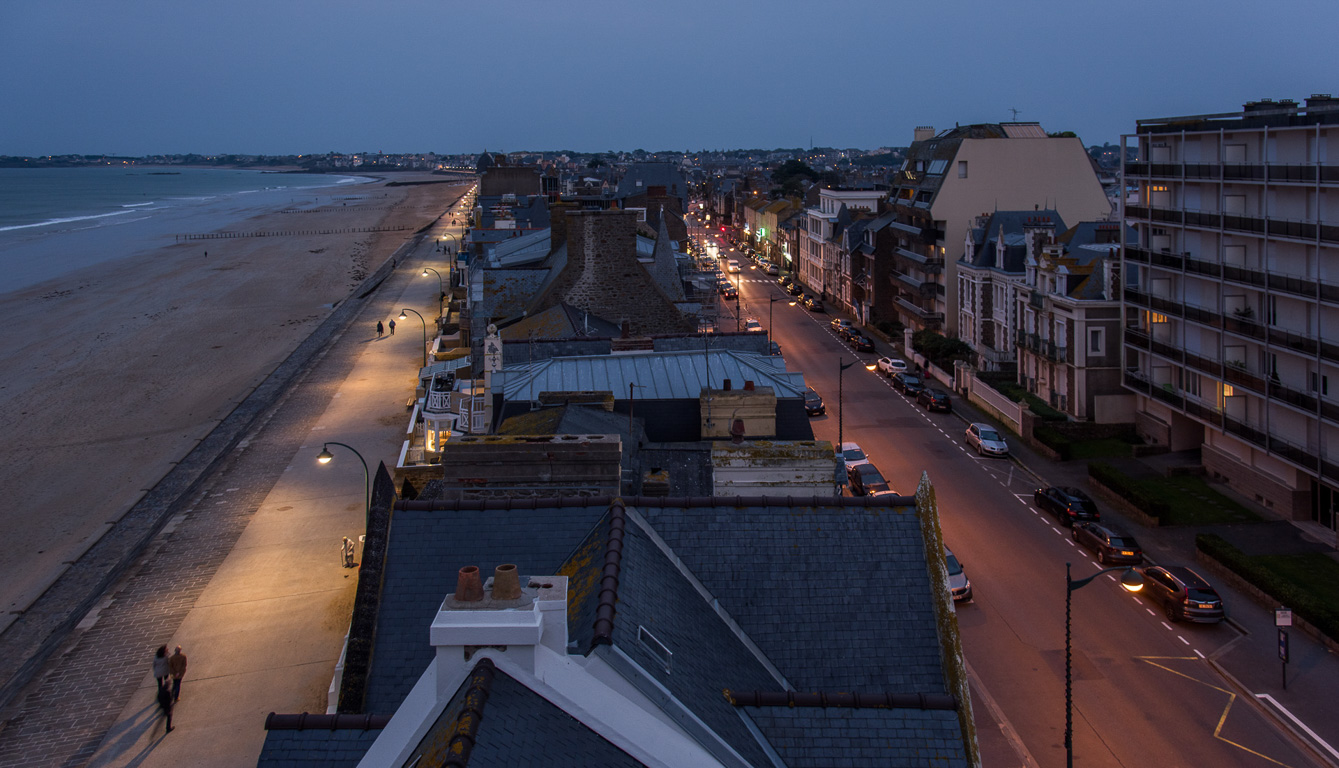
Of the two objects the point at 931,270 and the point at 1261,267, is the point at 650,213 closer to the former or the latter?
the point at 931,270

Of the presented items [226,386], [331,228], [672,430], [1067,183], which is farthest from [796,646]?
[331,228]

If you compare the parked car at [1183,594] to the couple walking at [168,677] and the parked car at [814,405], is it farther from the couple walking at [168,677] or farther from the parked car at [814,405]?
the couple walking at [168,677]

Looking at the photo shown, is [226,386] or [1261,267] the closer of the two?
[1261,267]

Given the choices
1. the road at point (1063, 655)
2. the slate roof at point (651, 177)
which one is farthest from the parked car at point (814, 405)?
the slate roof at point (651, 177)

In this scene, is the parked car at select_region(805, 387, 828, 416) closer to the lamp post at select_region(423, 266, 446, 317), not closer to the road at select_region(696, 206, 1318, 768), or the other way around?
the road at select_region(696, 206, 1318, 768)

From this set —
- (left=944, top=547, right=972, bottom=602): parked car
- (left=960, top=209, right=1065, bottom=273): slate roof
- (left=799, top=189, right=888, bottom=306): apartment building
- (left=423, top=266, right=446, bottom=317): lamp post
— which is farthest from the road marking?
(left=423, top=266, right=446, bottom=317): lamp post

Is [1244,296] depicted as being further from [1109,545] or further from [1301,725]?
[1301,725]
